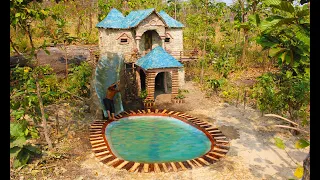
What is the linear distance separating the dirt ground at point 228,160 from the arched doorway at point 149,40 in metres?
8.05

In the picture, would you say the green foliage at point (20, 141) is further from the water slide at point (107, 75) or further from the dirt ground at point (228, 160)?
the water slide at point (107, 75)

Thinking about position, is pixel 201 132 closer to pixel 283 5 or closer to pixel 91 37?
pixel 283 5

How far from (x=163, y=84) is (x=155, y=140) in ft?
26.6

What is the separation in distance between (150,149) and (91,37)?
21.6 m

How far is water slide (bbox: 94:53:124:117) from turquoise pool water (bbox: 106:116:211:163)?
162 centimetres

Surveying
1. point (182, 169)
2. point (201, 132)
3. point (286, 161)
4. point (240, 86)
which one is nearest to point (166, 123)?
point (201, 132)

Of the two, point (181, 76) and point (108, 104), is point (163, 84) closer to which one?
point (181, 76)

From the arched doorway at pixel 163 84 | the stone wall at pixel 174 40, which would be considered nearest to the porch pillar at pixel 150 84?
the arched doorway at pixel 163 84

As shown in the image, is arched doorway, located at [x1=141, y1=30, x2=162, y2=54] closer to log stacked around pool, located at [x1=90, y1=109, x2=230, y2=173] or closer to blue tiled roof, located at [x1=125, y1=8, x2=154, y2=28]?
blue tiled roof, located at [x1=125, y1=8, x2=154, y2=28]

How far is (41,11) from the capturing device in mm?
6938

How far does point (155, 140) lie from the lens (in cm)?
1062

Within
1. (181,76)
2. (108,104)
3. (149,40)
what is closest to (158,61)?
(181,76)

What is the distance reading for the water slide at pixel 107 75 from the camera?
13.8 metres

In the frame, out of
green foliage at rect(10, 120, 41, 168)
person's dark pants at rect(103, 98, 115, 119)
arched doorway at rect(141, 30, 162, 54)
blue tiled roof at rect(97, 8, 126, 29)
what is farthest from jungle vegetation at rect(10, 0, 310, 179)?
arched doorway at rect(141, 30, 162, 54)
